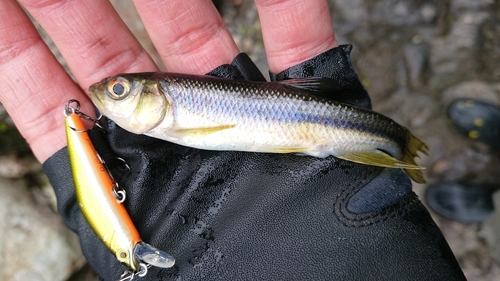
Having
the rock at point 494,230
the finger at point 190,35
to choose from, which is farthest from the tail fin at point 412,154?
the rock at point 494,230

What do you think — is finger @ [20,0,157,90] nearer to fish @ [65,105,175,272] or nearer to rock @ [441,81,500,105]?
fish @ [65,105,175,272]

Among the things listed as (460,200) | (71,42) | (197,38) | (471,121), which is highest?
(71,42)

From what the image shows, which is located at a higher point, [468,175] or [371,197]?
[371,197]

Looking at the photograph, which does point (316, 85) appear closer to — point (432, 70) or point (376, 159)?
point (376, 159)

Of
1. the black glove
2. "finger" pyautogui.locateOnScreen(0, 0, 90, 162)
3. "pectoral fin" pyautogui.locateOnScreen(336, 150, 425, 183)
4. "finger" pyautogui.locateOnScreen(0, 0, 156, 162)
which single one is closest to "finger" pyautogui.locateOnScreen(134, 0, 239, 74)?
the black glove

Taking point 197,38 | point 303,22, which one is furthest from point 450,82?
point 197,38

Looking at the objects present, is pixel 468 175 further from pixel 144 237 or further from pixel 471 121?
pixel 144 237

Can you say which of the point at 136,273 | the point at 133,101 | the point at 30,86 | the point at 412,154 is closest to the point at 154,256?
the point at 136,273

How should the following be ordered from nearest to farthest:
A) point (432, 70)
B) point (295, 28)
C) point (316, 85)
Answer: point (316, 85), point (295, 28), point (432, 70)
